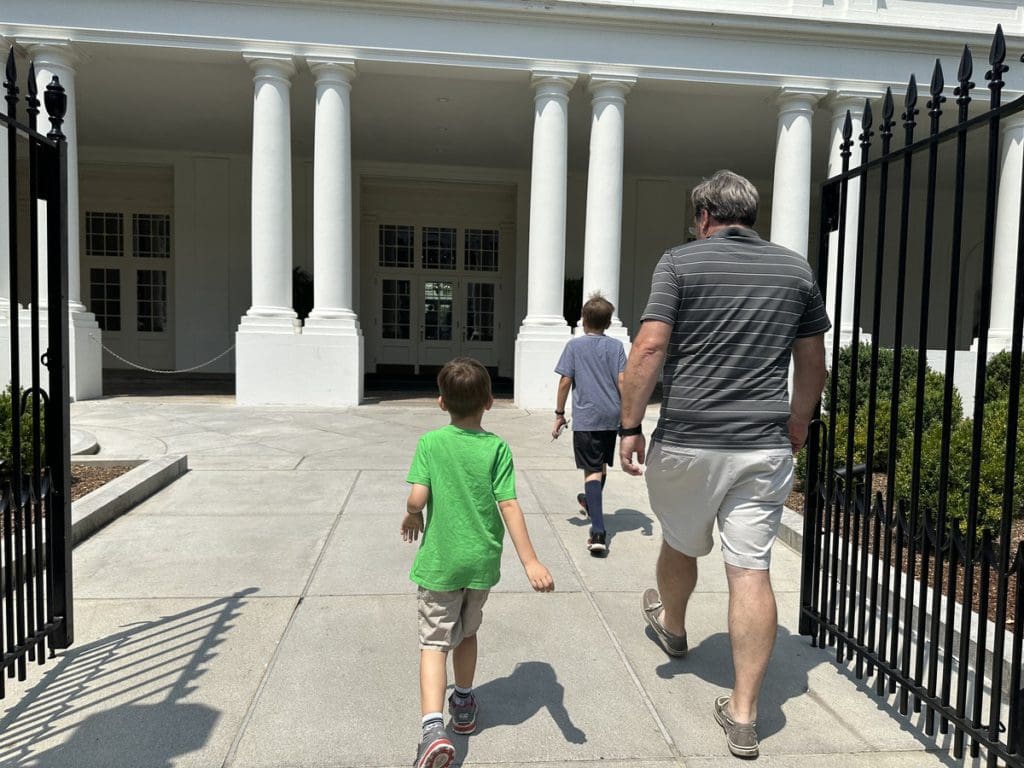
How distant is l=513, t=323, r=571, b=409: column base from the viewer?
37.9ft

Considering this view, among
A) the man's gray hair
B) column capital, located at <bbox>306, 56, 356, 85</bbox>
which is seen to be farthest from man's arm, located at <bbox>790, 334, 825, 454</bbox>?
column capital, located at <bbox>306, 56, 356, 85</bbox>

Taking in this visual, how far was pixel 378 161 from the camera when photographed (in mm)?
17766

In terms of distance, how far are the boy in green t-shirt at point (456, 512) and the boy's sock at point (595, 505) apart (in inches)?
84.6

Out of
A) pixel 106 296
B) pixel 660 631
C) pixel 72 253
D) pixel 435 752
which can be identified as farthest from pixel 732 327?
pixel 106 296

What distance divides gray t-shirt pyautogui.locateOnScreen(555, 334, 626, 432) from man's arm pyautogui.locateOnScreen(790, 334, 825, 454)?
1.78 m

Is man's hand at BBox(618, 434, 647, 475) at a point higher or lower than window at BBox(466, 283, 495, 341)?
lower

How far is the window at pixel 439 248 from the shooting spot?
63.5 ft

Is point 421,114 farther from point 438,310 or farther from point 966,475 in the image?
point 966,475

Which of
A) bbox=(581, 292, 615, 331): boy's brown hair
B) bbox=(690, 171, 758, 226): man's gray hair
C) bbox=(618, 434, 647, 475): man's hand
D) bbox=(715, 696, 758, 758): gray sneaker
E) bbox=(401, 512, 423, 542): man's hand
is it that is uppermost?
bbox=(690, 171, 758, 226): man's gray hair

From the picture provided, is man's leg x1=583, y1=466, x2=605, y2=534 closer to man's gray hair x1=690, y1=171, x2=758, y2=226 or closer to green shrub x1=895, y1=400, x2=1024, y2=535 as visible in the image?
green shrub x1=895, y1=400, x2=1024, y2=535

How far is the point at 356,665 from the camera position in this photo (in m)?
2.97

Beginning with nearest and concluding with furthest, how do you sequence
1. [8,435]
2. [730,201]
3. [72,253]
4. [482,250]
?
1. [730,201]
2. [8,435]
3. [72,253]
4. [482,250]

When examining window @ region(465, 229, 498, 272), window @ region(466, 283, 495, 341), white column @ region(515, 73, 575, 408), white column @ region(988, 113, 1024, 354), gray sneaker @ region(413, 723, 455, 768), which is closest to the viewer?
gray sneaker @ region(413, 723, 455, 768)

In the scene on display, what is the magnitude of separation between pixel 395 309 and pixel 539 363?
350 inches
